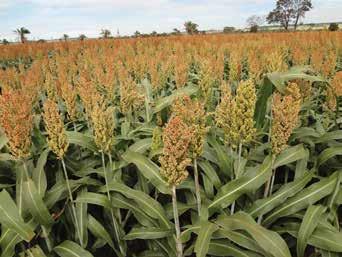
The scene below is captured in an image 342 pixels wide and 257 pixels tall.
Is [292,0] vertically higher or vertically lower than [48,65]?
higher

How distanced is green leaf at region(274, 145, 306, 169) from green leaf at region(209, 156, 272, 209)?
0.27m

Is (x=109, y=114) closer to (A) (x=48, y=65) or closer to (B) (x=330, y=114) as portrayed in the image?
(B) (x=330, y=114)

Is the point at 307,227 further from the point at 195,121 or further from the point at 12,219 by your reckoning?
the point at 12,219

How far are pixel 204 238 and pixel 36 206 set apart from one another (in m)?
1.03

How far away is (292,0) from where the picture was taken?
74875 millimetres

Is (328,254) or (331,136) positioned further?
(331,136)

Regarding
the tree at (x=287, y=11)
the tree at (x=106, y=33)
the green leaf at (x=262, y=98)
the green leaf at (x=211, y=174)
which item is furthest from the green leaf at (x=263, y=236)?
the tree at (x=287, y=11)

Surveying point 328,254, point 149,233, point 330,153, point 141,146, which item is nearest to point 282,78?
point 330,153

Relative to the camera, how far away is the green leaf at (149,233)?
2.32 metres

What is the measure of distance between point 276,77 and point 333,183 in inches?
37.2

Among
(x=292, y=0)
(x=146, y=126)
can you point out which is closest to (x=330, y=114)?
(x=146, y=126)

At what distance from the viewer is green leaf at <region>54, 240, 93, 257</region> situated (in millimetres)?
2293

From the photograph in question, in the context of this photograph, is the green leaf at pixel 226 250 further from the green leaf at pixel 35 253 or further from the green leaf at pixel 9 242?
the green leaf at pixel 9 242

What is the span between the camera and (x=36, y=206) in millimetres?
2238
